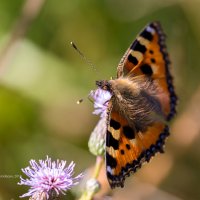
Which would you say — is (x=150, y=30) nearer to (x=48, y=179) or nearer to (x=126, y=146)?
(x=126, y=146)

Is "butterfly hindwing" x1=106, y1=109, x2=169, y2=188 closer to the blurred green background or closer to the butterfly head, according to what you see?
the butterfly head

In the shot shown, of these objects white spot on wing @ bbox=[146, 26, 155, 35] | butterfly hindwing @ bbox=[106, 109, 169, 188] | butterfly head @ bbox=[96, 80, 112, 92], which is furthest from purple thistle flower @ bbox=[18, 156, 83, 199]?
white spot on wing @ bbox=[146, 26, 155, 35]

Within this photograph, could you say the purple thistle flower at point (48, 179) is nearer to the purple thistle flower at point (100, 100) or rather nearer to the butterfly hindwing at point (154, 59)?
the purple thistle flower at point (100, 100)

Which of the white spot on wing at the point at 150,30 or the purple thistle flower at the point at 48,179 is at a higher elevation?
the white spot on wing at the point at 150,30

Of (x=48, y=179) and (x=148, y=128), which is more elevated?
(x=148, y=128)

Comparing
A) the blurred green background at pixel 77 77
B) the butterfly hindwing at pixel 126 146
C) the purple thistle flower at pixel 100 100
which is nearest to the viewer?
the butterfly hindwing at pixel 126 146

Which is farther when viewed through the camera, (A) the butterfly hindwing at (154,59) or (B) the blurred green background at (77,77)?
(B) the blurred green background at (77,77)

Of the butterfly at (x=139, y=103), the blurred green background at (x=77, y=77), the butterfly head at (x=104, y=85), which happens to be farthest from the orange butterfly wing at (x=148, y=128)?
the blurred green background at (x=77, y=77)

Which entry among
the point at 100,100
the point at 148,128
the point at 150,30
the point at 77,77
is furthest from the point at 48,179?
the point at 77,77
